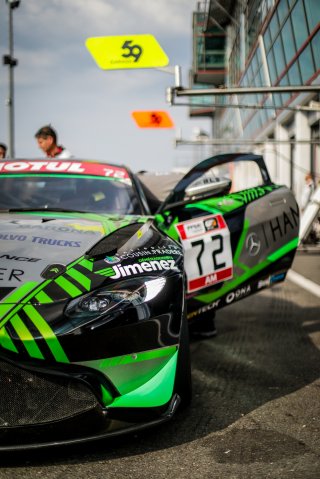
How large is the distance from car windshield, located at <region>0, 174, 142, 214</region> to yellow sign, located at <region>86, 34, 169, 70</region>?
3369 mm

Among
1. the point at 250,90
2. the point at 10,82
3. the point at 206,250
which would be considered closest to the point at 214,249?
the point at 206,250

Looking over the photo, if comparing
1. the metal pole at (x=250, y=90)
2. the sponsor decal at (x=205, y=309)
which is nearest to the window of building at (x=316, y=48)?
the metal pole at (x=250, y=90)

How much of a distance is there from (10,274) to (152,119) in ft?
31.3

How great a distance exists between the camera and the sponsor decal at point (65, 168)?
3998 mm

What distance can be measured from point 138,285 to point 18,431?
715 millimetres

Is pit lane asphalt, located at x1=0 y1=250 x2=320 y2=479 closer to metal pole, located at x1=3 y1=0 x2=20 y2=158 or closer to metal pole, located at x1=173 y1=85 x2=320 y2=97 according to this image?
metal pole, located at x1=173 y1=85 x2=320 y2=97

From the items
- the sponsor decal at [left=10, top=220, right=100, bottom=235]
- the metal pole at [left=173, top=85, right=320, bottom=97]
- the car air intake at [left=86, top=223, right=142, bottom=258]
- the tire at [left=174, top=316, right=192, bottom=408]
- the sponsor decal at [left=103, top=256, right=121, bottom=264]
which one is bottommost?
the tire at [left=174, top=316, right=192, bottom=408]

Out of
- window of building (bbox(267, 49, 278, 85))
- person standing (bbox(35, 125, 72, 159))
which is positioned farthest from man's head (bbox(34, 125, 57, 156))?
window of building (bbox(267, 49, 278, 85))

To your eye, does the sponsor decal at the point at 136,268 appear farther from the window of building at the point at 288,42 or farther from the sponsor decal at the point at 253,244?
the window of building at the point at 288,42

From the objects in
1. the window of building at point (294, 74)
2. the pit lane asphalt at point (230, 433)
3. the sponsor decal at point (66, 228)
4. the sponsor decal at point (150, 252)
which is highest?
the window of building at point (294, 74)

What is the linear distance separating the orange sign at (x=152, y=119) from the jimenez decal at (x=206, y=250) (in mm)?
7994

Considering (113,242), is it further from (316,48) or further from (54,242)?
(316,48)

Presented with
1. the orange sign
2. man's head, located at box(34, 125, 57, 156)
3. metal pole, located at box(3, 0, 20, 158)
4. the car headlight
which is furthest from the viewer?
metal pole, located at box(3, 0, 20, 158)

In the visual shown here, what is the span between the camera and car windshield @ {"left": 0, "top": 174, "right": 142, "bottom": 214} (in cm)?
366
